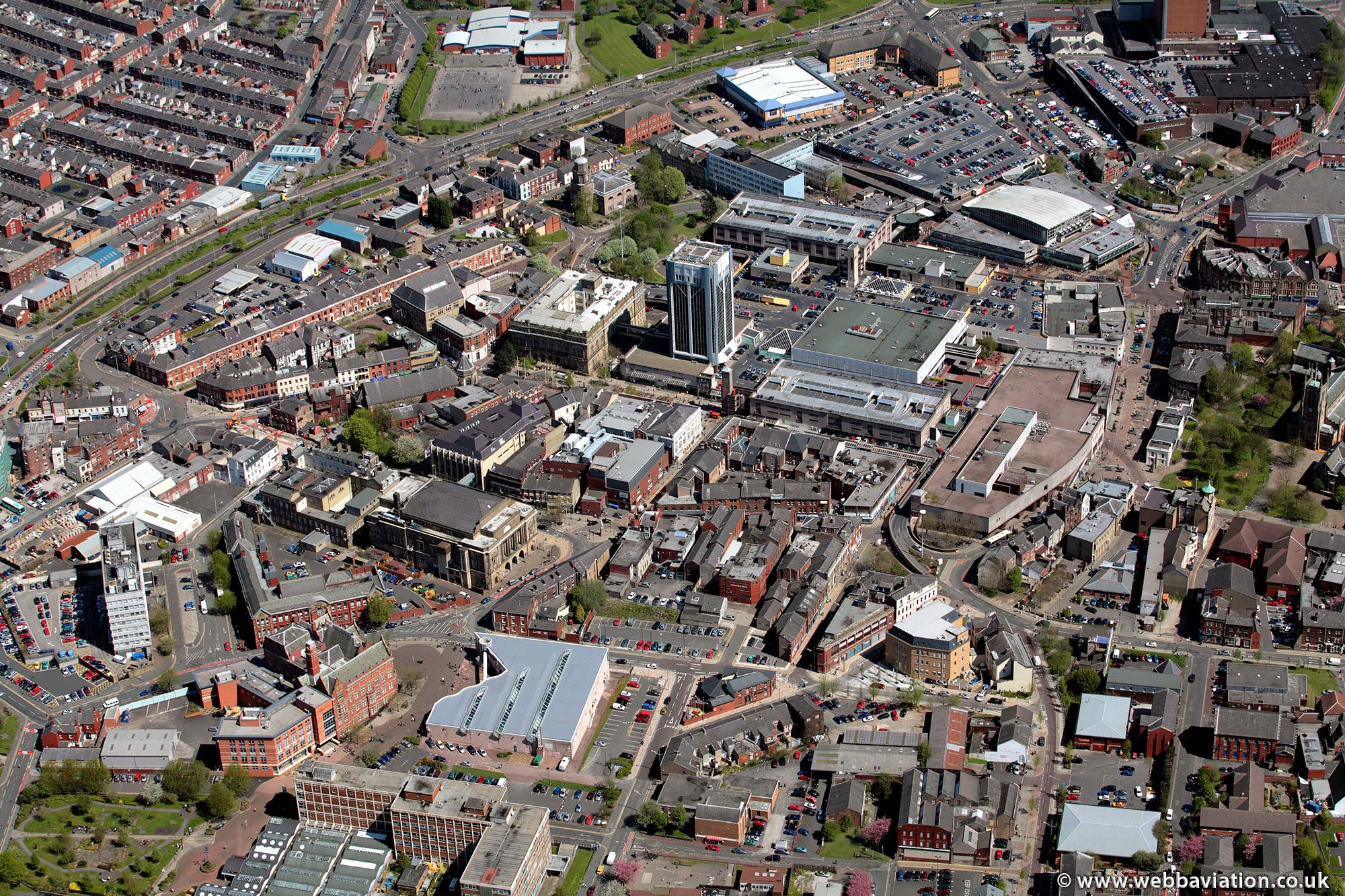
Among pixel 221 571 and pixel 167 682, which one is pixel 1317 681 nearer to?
pixel 167 682

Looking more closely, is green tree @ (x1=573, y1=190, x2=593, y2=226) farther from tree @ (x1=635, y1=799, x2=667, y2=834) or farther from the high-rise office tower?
tree @ (x1=635, y1=799, x2=667, y2=834)

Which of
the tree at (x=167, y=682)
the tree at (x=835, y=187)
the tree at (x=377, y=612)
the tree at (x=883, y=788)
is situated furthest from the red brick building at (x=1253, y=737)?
the tree at (x=835, y=187)

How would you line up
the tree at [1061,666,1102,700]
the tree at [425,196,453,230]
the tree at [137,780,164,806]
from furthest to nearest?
the tree at [425,196,453,230] → the tree at [1061,666,1102,700] → the tree at [137,780,164,806]

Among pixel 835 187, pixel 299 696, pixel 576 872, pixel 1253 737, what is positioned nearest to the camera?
pixel 576 872

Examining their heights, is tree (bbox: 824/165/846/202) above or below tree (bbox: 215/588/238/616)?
above

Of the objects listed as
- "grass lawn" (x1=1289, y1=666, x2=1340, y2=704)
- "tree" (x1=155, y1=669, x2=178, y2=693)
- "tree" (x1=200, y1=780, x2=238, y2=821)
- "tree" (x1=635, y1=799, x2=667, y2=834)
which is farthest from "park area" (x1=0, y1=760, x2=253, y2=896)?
"grass lawn" (x1=1289, y1=666, x2=1340, y2=704)

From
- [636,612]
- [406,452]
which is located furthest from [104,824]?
[406,452]

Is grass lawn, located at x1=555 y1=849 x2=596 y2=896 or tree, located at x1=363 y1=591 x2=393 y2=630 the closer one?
grass lawn, located at x1=555 y1=849 x2=596 y2=896
